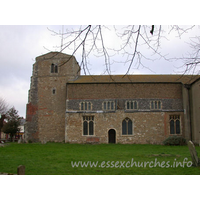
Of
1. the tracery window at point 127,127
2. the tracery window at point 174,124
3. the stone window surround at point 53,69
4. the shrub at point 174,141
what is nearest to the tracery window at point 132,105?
the tracery window at point 127,127

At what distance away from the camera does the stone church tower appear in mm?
27000

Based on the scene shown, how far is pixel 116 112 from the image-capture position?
2523 cm

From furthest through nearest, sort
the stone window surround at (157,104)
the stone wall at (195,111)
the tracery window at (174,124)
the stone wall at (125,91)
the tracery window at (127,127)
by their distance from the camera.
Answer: the stone wall at (125,91)
the stone window surround at (157,104)
the tracery window at (127,127)
the tracery window at (174,124)
the stone wall at (195,111)

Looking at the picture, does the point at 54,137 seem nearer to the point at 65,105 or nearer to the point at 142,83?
the point at 65,105

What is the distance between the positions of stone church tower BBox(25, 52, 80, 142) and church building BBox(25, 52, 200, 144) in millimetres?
124

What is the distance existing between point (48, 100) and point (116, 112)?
9165 mm

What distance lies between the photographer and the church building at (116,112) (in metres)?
24.5

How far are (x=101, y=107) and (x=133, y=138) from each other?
523 cm

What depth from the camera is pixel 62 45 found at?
5.35m

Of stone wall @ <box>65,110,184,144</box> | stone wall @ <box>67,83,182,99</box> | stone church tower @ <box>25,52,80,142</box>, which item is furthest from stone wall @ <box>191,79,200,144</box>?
stone church tower @ <box>25,52,80,142</box>

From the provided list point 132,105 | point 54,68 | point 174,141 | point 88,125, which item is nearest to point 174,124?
point 174,141

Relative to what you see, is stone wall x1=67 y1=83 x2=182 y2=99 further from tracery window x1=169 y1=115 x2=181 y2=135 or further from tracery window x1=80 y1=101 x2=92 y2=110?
tracery window x1=169 y1=115 x2=181 y2=135

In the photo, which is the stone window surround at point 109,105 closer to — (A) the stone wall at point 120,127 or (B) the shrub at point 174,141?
(A) the stone wall at point 120,127

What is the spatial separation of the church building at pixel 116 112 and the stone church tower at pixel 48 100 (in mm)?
124
